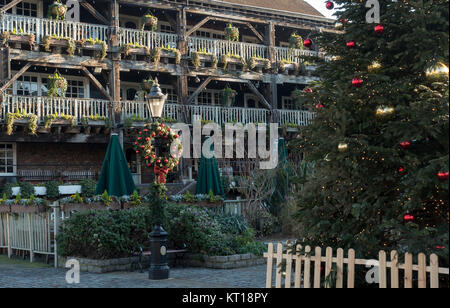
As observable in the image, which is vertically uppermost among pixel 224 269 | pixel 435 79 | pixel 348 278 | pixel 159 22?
pixel 159 22

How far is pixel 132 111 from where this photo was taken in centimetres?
2188

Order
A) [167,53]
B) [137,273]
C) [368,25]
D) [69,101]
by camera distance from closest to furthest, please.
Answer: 1. [368,25]
2. [137,273]
3. [69,101]
4. [167,53]

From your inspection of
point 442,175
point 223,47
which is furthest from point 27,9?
point 442,175

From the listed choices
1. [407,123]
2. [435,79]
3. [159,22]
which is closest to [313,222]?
[407,123]

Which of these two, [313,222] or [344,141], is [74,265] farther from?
[344,141]

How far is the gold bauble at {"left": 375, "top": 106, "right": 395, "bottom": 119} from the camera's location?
19.8 feet

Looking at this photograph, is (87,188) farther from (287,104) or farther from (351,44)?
(351,44)

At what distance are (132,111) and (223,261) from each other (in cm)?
1206

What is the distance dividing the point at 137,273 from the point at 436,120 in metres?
6.35

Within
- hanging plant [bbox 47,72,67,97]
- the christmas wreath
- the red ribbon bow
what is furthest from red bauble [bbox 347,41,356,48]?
hanging plant [bbox 47,72,67,97]

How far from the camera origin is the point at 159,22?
25.2 meters

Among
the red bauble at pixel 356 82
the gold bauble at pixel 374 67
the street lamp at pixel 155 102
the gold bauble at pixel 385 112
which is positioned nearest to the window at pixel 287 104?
the street lamp at pixel 155 102

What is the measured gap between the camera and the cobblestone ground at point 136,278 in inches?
355

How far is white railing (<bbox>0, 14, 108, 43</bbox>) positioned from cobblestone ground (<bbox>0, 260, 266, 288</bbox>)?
438 inches
